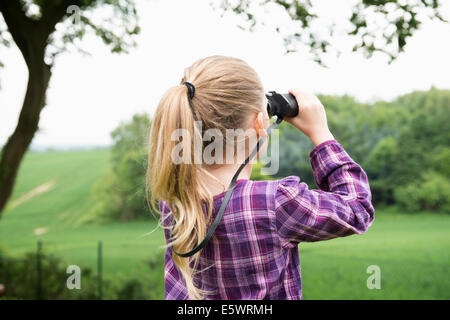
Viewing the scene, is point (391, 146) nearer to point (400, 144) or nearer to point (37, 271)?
point (400, 144)

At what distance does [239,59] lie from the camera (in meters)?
1.06

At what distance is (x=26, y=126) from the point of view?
3.62 meters

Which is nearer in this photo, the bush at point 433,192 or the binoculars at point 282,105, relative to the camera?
the binoculars at point 282,105

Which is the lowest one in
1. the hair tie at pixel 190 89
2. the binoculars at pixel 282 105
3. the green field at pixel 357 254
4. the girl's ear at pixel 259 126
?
the green field at pixel 357 254

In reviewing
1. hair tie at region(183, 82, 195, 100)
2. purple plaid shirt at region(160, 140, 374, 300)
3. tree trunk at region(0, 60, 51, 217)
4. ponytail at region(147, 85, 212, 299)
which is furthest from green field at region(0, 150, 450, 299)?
tree trunk at region(0, 60, 51, 217)

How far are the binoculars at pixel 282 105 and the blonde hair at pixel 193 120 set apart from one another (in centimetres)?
7

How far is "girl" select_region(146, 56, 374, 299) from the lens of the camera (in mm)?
945

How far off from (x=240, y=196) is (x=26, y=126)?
328 centimetres

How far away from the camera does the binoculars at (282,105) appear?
109cm

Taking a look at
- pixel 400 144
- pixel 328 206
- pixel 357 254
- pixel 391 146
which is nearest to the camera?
pixel 328 206

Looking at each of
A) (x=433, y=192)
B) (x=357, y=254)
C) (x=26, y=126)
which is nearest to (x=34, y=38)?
(x=26, y=126)

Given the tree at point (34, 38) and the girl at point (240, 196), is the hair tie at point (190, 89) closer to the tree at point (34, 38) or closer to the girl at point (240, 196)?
the girl at point (240, 196)

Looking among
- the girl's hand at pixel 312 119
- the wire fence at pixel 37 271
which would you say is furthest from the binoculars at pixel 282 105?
the wire fence at pixel 37 271
